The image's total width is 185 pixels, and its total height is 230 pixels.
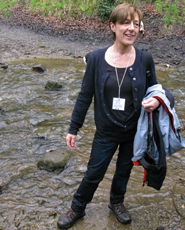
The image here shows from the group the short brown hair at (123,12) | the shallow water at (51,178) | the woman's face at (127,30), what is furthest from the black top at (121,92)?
the shallow water at (51,178)

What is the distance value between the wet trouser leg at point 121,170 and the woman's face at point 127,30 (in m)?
1.05

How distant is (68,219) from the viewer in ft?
9.77

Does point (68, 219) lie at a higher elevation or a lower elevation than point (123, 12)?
lower

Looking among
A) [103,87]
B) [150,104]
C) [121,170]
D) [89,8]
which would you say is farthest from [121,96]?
[89,8]

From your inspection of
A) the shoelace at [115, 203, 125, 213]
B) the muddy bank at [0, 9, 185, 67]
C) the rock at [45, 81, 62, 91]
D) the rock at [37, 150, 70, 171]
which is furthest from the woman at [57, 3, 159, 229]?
the muddy bank at [0, 9, 185, 67]

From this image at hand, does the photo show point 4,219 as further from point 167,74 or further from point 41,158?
point 167,74

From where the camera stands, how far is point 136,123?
263 cm

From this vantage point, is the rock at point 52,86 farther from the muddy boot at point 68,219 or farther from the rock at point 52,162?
the muddy boot at point 68,219

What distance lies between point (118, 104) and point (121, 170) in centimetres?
84

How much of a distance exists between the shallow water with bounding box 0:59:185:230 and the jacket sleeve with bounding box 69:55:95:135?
125 centimetres

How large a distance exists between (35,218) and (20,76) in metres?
6.44

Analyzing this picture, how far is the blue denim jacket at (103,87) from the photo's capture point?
2.46 metres

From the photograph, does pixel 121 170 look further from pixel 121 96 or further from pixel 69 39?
pixel 69 39

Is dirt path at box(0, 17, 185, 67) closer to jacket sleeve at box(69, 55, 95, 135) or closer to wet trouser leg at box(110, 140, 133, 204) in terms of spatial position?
wet trouser leg at box(110, 140, 133, 204)
